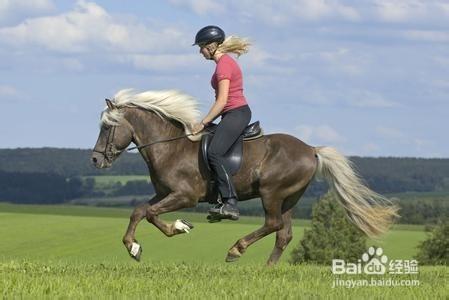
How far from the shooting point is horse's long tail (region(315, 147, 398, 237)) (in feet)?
46.0

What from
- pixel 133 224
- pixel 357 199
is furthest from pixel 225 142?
pixel 357 199

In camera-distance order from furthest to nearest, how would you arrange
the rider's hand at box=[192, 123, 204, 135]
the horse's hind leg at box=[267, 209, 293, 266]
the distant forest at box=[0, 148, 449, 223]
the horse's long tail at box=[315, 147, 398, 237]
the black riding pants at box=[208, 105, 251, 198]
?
the distant forest at box=[0, 148, 449, 223], the horse's long tail at box=[315, 147, 398, 237], the horse's hind leg at box=[267, 209, 293, 266], the rider's hand at box=[192, 123, 204, 135], the black riding pants at box=[208, 105, 251, 198]

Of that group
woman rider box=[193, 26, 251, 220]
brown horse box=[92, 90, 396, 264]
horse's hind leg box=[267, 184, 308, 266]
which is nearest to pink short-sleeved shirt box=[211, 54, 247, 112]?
woman rider box=[193, 26, 251, 220]

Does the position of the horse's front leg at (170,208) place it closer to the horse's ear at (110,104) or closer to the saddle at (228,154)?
the saddle at (228,154)

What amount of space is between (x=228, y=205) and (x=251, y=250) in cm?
4957

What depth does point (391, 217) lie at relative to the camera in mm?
14102

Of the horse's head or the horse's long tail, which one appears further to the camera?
the horse's long tail

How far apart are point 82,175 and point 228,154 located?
13530 cm

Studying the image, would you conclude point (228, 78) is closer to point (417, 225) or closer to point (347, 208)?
point (347, 208)

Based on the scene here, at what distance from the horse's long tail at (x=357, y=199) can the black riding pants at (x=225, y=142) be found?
1.69 meters

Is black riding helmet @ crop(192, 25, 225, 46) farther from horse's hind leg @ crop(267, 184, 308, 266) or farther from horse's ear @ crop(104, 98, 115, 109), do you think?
horse's hind leg @ crop(267, 184, 308, 266)

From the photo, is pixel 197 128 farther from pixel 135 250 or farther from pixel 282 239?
pixel 282 239

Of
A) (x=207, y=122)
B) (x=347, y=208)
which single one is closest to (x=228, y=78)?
(x=207, y=122)

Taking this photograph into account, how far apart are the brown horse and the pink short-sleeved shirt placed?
65 centimetres
